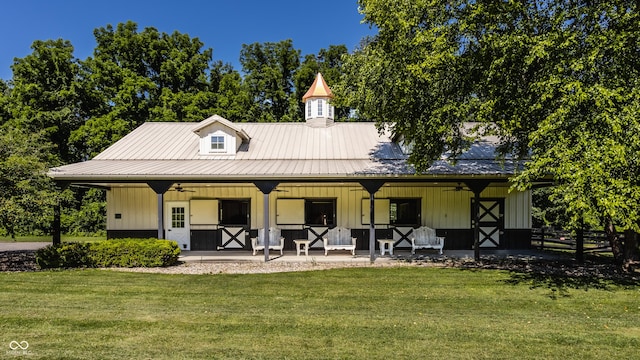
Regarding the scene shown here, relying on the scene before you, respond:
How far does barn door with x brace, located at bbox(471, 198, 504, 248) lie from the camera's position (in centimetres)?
1496

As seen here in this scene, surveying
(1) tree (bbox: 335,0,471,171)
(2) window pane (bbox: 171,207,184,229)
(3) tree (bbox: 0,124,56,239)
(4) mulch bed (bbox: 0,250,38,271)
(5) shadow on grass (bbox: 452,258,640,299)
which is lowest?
(4) mulch bed (bbox: 0,250,38,271)

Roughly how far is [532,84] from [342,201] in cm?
817

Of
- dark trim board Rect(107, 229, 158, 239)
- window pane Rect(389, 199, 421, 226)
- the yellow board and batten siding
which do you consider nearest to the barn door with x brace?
the yellow board and batten siding

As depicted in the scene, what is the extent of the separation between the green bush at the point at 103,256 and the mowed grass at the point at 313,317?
4.05 feet

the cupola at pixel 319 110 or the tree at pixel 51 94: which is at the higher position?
the tree at pixel 51 94

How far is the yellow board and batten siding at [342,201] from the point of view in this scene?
580 inches

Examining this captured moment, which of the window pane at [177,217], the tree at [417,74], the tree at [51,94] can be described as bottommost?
the window pane at [177,217]

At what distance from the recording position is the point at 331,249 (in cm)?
1349

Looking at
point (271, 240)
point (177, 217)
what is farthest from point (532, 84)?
point (177, 217)

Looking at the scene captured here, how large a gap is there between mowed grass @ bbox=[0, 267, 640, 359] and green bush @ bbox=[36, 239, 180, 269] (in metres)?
1.24

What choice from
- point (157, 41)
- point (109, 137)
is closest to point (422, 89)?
point (109, 137)

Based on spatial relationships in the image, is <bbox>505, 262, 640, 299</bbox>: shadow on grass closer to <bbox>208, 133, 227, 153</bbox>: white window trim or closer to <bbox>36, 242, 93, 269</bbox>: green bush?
<bbox>208, 133, 227, 153</bbox>: white window trim

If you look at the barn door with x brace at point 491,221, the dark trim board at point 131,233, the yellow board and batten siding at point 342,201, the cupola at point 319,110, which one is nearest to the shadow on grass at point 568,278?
the barn door with x brace at point 491,221

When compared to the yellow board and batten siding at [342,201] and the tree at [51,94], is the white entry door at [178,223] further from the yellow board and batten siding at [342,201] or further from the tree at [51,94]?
the tree at [51,94]
